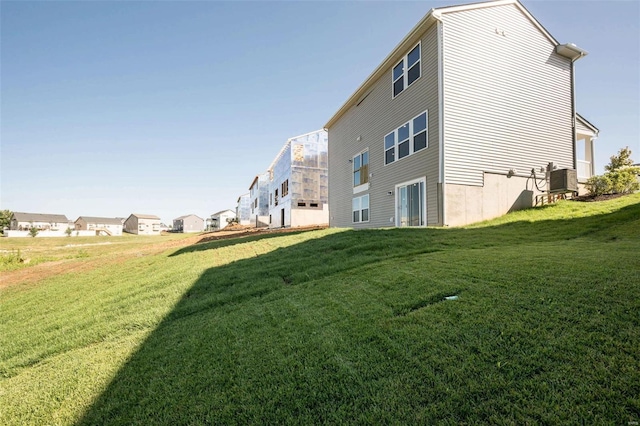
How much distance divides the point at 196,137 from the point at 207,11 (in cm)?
1699

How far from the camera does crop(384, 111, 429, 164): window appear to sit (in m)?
11.1

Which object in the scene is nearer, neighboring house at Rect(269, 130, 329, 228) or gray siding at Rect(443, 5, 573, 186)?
gray siding at Rect(443, 5, 573, 186)

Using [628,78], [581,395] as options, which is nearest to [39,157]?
[581,395]

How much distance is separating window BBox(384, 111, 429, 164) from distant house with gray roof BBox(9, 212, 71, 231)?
77.9 meters

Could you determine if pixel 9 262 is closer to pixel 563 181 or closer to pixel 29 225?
pixel 563 181

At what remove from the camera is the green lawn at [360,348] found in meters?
1.77

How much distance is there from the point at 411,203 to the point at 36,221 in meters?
86.8

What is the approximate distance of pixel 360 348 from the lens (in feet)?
8.20

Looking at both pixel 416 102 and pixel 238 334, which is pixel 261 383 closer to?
pixel 238 334

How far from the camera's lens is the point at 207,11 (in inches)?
473

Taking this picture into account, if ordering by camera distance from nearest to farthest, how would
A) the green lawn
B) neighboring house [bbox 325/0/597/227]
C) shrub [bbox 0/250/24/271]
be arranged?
the green lawn → neighboring house [bbox 325/0/597/227] → shrub [bbox 0/250/24/271]

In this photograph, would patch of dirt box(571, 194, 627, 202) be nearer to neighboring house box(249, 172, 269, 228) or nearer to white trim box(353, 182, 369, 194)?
white trim box(353, 182, 369, 194)

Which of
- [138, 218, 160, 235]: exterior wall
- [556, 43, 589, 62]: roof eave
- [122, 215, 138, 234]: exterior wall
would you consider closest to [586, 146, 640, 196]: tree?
[556, 43, 589, 62]: roof eave

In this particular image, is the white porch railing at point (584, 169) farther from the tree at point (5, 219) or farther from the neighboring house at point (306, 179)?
the tree at point (5, 219)
